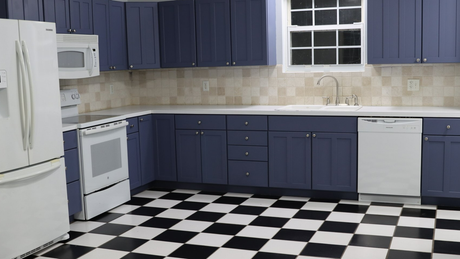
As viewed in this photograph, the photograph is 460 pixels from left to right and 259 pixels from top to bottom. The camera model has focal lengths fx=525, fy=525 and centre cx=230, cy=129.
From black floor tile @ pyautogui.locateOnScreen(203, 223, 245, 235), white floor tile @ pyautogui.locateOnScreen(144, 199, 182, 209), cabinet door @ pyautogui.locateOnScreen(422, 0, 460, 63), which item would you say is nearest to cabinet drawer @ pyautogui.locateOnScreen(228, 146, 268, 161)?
white floor tile @ pyautogui.locateOnScreen(144, 199, 182, 209)

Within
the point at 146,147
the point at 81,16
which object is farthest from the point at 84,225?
the point at 81,16

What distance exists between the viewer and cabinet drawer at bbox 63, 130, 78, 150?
410 cm

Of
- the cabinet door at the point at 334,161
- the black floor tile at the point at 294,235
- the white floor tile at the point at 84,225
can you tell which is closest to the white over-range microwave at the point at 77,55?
the white floor tile at the point at 84,225

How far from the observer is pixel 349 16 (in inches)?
203

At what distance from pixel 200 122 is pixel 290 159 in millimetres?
958

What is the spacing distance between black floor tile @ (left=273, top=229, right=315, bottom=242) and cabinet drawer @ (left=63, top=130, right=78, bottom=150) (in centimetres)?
175

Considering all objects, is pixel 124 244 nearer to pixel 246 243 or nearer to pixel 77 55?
pixel 246 243

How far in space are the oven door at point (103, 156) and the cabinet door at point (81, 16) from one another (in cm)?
93

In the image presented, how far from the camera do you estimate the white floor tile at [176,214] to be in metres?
4.37

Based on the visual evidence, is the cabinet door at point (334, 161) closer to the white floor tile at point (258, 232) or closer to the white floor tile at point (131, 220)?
the white floor tile at point (258, 232)

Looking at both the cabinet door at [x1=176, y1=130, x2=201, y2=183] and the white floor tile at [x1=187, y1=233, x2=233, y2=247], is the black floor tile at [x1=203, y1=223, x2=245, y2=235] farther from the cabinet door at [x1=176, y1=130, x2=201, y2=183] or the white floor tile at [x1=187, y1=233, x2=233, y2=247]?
the cabinet door at [x1=176, y1=130, x2=201, y2=183]

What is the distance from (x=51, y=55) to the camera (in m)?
3.67

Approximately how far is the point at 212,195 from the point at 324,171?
3.60ft

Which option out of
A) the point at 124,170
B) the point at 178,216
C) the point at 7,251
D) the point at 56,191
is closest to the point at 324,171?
the point at 178,216
